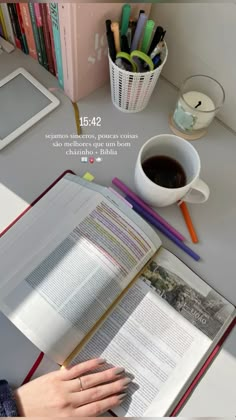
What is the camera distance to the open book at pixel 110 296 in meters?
0.56

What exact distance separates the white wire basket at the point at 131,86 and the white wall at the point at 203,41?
0.18 feet

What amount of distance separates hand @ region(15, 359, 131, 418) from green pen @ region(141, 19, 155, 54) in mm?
501

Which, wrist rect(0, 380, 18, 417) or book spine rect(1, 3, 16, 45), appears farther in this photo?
book spine rect(1, 3, 16, 45)

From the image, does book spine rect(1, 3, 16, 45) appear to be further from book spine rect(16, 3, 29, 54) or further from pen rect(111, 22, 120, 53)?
pen rect(111, 22, 120, 53)

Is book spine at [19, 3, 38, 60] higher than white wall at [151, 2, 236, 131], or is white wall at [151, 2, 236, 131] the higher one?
white wall at [151, 2, 236, 131]

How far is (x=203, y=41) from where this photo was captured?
0.66 m

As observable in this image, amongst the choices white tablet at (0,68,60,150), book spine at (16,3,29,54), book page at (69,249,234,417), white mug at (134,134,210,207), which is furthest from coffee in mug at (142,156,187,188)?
book spine at (16,3,29,54)

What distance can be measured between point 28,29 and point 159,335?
56cm

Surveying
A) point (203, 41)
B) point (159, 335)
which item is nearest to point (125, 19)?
point (203, 41)

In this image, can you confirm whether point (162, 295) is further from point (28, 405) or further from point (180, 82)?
point (180, 82)

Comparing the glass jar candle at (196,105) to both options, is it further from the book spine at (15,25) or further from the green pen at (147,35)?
the book spine at (15,25)

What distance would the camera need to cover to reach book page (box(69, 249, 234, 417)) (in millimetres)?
568

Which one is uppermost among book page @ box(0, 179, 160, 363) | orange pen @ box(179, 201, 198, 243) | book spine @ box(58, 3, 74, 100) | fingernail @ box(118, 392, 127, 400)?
book spine @ box(58, 3, 74, 100)

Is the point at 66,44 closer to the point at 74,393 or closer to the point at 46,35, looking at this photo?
the point at 46,35
